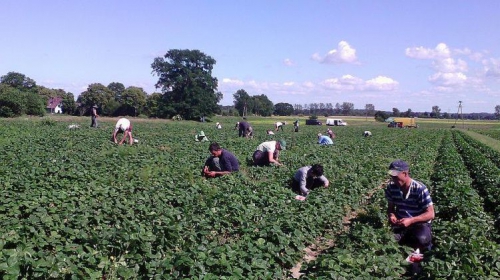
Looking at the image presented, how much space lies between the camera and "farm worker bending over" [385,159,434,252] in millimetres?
6559

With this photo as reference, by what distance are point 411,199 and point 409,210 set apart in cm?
21

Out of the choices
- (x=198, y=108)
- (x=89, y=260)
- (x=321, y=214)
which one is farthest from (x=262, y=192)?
(x=198, y=108)

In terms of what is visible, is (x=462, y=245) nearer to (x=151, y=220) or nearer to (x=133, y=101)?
(x=151, y=220)

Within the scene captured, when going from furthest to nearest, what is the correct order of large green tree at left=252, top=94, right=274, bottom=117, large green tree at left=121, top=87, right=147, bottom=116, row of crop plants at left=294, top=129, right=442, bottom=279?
large green tree at left=252, top=94, right=274, bottom=117, large green tree at left=121, top=87, right=147, bottom=116, row of crop plants at left=294, top=129, right=442, bottom=279

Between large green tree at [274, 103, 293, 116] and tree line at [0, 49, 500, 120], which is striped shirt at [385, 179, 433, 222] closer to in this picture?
tree line at [0, 49, 500, 120]

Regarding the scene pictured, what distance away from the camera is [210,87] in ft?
250

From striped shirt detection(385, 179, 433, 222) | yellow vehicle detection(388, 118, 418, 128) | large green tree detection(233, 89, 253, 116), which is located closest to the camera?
striped shirt detection(385, 179, 433, 222)

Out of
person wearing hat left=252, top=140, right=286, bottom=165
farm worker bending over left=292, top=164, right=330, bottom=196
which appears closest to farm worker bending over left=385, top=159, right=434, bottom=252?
farm worker bending over left=292, top=164, right=330, bottom=196

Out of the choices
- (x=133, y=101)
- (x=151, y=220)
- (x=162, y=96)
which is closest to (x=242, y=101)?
(x=133, y=101)

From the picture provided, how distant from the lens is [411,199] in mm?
6789

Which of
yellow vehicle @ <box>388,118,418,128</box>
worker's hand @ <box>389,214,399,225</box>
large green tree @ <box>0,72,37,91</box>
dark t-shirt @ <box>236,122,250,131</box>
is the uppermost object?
large green tree @ <box>0,72,37,91</box>

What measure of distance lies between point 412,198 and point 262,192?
10.6 ft

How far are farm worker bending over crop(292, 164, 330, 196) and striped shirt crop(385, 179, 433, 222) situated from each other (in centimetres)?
285

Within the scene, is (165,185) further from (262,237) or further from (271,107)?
(271,107)
